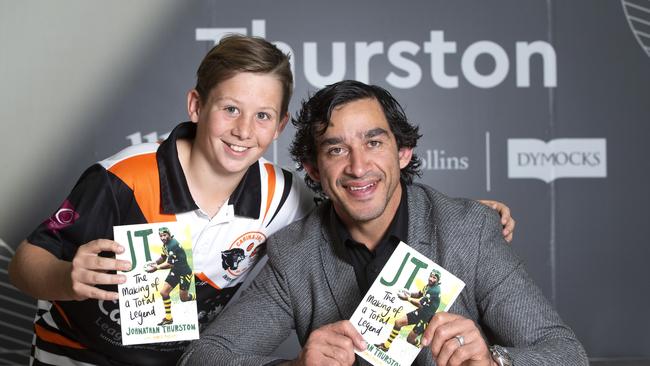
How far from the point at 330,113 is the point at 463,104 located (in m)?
2.29

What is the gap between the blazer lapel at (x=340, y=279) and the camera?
1823mm

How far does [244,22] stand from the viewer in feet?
13.1

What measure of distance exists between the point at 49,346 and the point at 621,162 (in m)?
3.26

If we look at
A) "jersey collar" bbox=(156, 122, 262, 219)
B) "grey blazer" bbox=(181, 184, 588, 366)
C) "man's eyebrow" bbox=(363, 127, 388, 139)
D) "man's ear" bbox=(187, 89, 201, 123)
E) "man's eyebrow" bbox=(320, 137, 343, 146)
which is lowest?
"grey blazer" bbox=(181, 184, 588, 366)

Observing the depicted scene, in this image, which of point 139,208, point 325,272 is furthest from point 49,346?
point 325,272

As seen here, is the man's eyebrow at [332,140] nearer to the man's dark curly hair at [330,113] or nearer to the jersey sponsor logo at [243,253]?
the man's dark curly hair at [330,113]

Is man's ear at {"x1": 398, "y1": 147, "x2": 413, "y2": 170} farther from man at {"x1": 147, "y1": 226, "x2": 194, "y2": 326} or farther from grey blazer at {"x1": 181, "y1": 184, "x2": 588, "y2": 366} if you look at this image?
man at {"x1": 147, "y1": 226, "x2": 194, "y2": 326}

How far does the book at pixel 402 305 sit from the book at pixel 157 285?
1.40ft

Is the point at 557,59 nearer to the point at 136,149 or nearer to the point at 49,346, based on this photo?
the point at 136,149

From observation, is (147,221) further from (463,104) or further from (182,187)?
(463,104)

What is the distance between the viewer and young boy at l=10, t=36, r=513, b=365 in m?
1.87

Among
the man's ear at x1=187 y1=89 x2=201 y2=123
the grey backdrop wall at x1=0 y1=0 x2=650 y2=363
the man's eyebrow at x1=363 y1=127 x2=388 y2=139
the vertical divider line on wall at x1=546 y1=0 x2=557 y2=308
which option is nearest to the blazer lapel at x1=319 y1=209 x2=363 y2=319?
the man's eyebrow at x1=363 y1=127 x2=388 y2=139

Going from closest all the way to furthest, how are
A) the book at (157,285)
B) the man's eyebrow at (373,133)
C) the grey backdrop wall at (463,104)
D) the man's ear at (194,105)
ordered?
the book at (157,285), the man's eyebrow at (373,133), the man's ear at (194,105), the grey backdrop wall at (463,104)

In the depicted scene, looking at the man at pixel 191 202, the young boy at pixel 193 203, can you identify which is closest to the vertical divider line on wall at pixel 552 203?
the young boy at pixel 193 203
